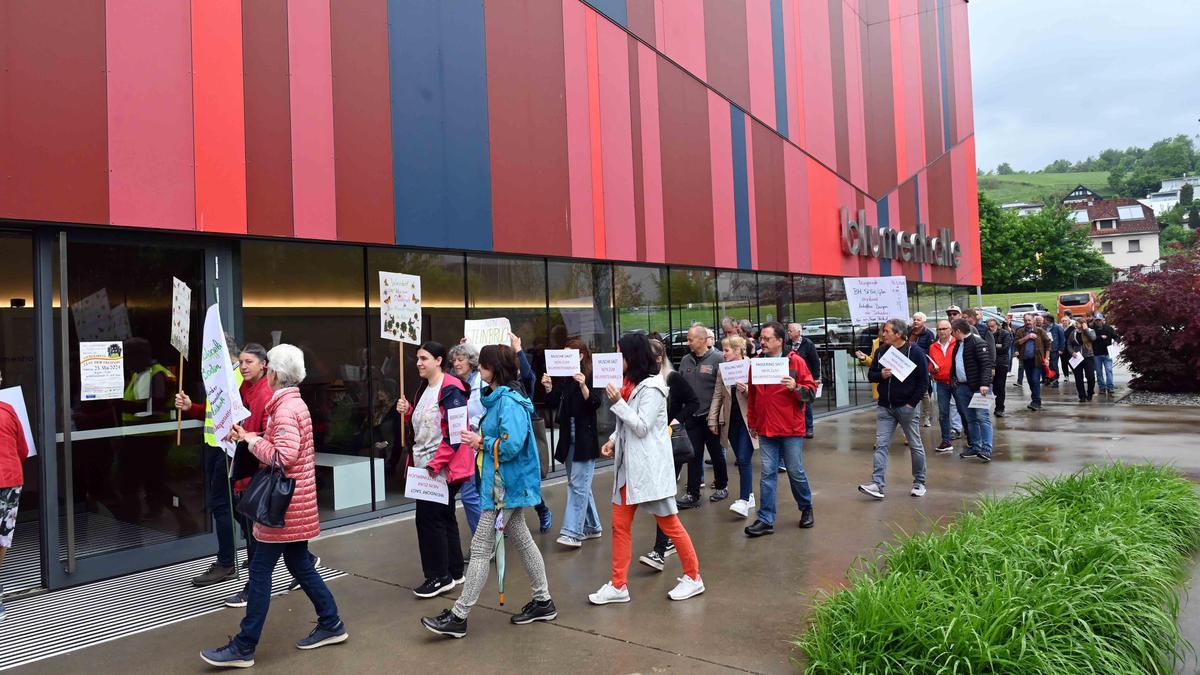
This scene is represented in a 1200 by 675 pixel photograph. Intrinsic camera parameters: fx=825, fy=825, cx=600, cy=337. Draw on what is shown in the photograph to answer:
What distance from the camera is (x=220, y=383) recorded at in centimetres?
533

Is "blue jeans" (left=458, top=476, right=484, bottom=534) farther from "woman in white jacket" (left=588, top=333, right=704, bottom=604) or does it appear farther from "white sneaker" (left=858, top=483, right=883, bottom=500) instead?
"white sneaker" (left=858, top=483, right=883, bottom=500)

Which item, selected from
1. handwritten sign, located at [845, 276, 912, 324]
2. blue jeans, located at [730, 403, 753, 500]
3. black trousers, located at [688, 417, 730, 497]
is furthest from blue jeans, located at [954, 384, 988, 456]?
blue jeans, located at [730, 403, 753, 500]

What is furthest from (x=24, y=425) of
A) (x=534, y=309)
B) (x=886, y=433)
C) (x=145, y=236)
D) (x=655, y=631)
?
(x=886, y=433)

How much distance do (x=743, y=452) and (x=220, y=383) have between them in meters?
5.12

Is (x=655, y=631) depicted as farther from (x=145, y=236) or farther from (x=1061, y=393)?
(x=1061, y=393)

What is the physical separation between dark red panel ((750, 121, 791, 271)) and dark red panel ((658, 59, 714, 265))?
6.53 ft

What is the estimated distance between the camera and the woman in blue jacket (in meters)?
5.13

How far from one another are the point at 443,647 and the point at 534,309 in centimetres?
658

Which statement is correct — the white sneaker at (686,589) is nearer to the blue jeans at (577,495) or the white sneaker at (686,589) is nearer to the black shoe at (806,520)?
the blue jeans at (577,495)

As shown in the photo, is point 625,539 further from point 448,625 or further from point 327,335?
point 327,335

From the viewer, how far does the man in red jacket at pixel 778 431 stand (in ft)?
24.5

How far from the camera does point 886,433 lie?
8859 mm

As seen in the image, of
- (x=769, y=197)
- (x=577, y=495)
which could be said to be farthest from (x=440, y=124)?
(x=769, y=197)

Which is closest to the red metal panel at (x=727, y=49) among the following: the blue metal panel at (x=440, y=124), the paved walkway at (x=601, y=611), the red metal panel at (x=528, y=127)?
the red metal panel at (x=528, y=127)
